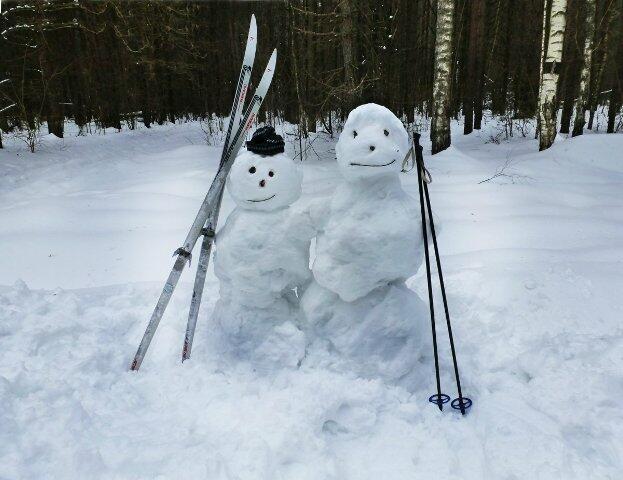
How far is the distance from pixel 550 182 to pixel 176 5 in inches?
634

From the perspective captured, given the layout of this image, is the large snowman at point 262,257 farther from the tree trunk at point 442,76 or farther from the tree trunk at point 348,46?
the tree trunk at point 442,76

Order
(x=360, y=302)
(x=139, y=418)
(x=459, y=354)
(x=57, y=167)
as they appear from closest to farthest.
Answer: (x=139, y=418) → (x=360, y=302) → (x=459, y=354) → (x=57, y=167)

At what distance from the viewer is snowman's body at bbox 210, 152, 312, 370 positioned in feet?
8.28

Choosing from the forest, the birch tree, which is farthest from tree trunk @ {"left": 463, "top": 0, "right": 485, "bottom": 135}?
the birch tree

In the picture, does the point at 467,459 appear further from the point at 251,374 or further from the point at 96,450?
the point at 96,450

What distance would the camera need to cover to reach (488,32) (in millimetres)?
16750

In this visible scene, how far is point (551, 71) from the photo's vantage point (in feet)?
24.2

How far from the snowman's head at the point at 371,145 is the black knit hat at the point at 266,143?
42cm

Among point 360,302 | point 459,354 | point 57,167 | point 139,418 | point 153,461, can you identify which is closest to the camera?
point 153,461

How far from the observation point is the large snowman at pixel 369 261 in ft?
7.47

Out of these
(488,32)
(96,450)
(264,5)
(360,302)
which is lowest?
(96,450)

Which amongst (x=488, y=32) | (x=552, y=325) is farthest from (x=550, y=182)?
(x=488, y=32)

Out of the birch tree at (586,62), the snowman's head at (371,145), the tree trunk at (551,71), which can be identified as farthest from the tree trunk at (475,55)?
the snowman's head at (371,145)

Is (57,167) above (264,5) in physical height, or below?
below
